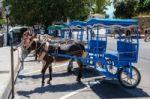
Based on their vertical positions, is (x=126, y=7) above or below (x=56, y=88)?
above

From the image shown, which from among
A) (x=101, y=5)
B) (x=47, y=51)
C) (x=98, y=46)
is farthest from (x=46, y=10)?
(x=101, y=5)

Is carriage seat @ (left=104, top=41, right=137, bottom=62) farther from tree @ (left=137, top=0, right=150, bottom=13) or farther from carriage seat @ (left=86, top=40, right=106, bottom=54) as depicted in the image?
tree @ (left=137, top=0, right=150, bottom=13)

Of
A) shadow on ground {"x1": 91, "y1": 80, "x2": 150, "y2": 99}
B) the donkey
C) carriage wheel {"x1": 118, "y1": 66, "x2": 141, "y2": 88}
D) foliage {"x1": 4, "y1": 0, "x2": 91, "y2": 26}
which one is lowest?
shadow on ground {"x1": 91, "y1": 80, "x2": 150, "y2": 99}

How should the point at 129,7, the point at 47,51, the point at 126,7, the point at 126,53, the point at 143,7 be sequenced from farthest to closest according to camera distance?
the point at 129,7 → the point at 126,7 → the point at 143,7 → the point at 47,51 → the point at 126,53

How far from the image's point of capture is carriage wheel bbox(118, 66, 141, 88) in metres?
13.1

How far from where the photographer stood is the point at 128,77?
1320 cm

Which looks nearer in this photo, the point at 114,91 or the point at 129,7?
the point at 114,91

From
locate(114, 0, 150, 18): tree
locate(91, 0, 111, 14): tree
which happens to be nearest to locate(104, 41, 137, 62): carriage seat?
locate(114, 0, 150, 18): tree

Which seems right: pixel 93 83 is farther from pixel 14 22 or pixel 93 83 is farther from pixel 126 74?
pixel 14 22

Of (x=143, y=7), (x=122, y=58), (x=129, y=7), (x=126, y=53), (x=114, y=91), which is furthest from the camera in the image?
(x=129, y=7)

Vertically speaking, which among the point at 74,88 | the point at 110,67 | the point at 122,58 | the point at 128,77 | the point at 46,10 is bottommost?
the point at 74,88

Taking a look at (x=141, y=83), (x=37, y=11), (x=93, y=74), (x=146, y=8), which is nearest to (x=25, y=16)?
(x=37, y=11)

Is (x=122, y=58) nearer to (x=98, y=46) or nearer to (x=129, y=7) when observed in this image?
(x=98, y=46)

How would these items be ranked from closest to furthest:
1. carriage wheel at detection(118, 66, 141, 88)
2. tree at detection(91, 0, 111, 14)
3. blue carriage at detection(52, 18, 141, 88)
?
1. blue carriage at detection(52, 18, 141, 88)
2. carriage wheel at detection(118, 66, 141, 88)
3. tree at detection(91, 0, 111, 14)
